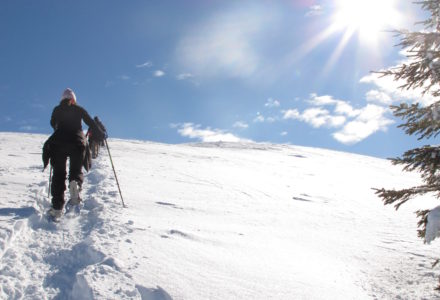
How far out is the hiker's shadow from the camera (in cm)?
554

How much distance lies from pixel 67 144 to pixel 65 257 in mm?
2635

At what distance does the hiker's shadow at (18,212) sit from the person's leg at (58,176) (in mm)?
380

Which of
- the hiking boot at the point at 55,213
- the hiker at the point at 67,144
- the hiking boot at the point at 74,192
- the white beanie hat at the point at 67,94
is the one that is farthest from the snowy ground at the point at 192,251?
the white beanie hat at the point at 67,94

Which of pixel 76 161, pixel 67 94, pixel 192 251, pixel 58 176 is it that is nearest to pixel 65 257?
pixel 192 251

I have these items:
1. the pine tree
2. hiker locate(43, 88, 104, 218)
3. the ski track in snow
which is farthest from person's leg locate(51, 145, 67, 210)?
the pine tree

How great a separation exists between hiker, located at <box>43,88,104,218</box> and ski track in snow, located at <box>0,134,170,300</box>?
1.85ft

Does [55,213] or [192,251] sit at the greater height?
[55,213]

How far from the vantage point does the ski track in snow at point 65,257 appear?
11.6ft

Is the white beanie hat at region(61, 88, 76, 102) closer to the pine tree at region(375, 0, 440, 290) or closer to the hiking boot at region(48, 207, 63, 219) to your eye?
the hiking boot at region(48, 207, 63, 219)

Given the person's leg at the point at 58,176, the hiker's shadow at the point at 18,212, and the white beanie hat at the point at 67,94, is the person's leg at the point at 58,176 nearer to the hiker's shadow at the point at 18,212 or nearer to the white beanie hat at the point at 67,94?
the hiker's shadow at the point at 18,212

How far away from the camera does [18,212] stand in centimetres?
578

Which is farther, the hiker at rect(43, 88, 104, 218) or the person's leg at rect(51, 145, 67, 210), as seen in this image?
the hiker at rect(43, 88, 104, 218)

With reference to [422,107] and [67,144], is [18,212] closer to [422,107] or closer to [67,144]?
[67,144]

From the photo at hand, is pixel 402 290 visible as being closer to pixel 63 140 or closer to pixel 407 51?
pixel 407 51
